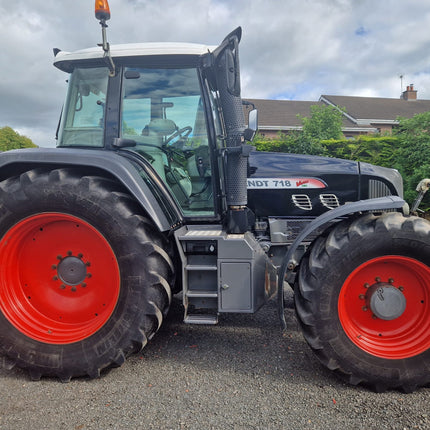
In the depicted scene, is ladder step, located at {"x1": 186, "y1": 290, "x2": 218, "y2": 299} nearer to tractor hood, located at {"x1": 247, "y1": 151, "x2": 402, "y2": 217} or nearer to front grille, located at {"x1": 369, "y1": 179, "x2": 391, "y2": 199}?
tractor hood, located at {"x1": 247, "y1": 151, "x2": 402, "y2": 217}

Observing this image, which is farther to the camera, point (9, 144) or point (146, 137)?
point (9, 144)

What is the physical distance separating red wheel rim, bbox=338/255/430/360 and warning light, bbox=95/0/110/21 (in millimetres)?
2338

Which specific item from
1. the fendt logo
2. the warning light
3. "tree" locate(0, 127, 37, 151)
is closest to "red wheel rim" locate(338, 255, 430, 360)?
the fendt logo

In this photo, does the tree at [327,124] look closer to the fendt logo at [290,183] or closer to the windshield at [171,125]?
the fendt logo at [290,183]

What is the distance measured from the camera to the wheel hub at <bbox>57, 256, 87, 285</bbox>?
247 cm

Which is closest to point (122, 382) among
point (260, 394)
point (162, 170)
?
point (260, 394)

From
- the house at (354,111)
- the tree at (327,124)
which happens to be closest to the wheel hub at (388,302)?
the tree at (327,124)

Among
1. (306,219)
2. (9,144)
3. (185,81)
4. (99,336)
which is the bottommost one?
(99,336)

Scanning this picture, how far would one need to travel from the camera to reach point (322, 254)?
7.27 ft

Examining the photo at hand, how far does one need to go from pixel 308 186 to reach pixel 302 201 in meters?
0.15

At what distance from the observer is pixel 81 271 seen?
2.47 metres

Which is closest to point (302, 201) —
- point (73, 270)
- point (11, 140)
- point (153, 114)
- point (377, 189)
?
point (377, 189)

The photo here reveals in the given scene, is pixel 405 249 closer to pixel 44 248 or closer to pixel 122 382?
pixel 122 382

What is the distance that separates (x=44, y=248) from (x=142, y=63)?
5.32 feet
